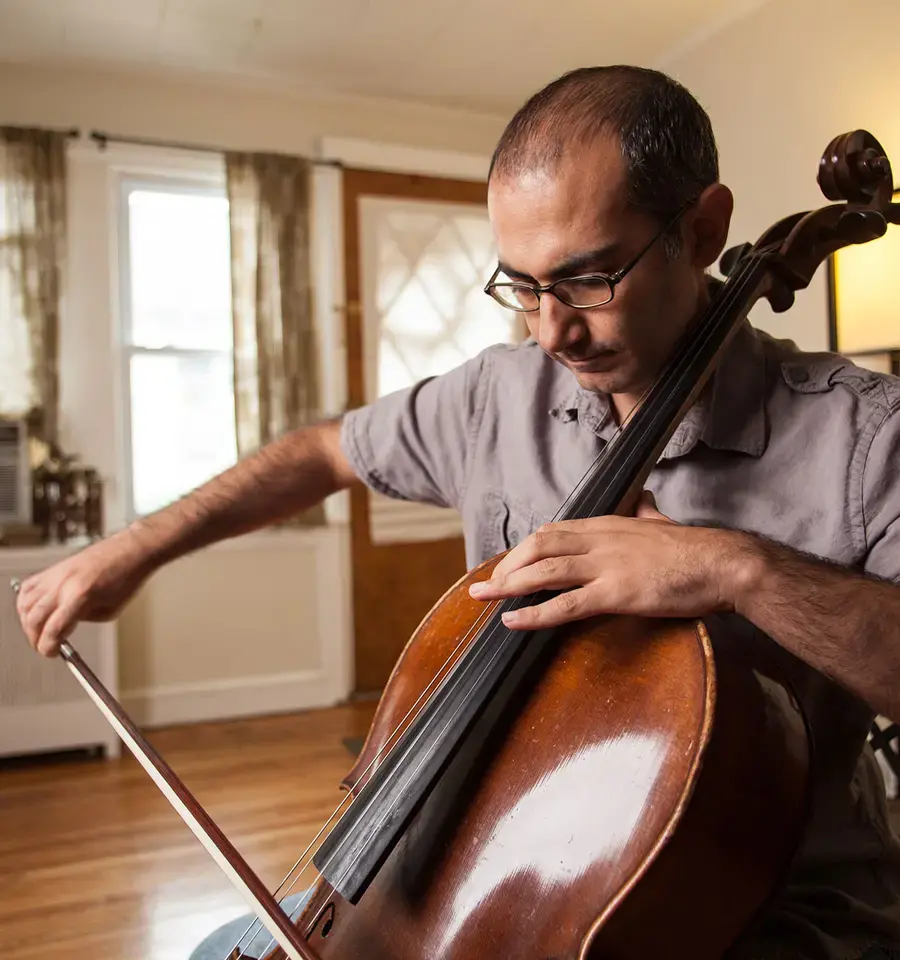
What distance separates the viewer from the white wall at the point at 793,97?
2.98 meters

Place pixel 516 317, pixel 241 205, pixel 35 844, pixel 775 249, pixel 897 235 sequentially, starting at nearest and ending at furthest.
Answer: pixel 775 249, pixel 35 844, pixel 897 235, pixel 241 205, pixel 516 317

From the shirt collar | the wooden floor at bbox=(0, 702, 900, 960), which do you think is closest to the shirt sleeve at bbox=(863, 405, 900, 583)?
the shirt collar

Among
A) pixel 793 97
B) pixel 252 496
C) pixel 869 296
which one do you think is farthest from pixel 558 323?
pixel 793 97

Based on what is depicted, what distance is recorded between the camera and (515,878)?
71 cm

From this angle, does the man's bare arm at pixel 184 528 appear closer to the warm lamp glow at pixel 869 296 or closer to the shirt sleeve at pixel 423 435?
the shirt sleeve at pixel 423 435

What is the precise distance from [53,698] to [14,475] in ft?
2.77

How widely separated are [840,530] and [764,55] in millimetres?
3073

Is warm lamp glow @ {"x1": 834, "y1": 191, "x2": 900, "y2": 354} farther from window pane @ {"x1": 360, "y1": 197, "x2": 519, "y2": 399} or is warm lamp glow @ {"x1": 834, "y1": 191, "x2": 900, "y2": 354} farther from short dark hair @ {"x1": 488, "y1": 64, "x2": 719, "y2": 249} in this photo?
short dark hair @ {"x1": 488, "y1": 64, "x2": 719, "y2": 249}

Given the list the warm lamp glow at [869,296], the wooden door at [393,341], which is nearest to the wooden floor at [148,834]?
the wooden door at [393,341]

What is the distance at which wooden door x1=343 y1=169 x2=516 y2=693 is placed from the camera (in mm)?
4051

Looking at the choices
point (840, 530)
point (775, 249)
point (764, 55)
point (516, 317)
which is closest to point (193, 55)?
point (516, 317)

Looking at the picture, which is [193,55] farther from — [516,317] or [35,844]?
[35,844]

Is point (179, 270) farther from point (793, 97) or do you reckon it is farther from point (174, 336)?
point (793, 97)

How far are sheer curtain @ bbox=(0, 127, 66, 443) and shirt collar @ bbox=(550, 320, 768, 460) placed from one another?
3.07 meters
